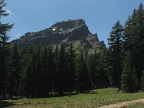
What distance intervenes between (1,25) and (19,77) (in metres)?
31.8

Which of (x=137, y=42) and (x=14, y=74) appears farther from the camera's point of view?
(x=14, y=74)

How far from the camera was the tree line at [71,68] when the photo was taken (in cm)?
5585

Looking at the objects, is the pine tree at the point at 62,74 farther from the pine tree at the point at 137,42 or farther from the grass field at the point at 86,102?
the grass field at the point at 86,102

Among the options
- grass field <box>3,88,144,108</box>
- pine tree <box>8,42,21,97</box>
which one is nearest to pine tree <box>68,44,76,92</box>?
pine tree <box>8,42,21,97</box>

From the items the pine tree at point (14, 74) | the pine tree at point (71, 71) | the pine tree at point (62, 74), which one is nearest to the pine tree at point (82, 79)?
the pine tree at point (71, 71)

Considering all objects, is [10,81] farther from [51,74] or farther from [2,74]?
[2,74]

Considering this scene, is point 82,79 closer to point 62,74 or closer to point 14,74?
point 62,74

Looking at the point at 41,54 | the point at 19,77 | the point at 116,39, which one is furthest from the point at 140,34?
the point at 19,77

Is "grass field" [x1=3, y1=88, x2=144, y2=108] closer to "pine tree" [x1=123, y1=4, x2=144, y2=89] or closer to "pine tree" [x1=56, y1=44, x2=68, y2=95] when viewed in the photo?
"pine tree" [x1=123, y1=4, x2=144, y2=89]

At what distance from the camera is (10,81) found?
7150 cm

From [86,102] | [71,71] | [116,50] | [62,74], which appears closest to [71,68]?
[71,71]

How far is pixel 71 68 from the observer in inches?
2773

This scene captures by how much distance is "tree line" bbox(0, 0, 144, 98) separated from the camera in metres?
55.8

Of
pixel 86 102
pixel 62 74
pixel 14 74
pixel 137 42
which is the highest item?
pixel 137 42
